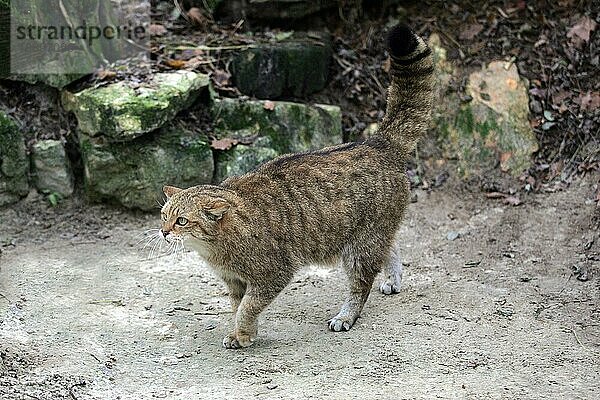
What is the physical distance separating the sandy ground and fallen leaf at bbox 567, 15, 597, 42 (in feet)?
6.04

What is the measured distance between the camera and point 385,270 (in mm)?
7234

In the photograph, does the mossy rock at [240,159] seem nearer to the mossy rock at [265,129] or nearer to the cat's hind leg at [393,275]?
the mossy rock at [265,129]

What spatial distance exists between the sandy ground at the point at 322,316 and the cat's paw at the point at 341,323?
0.18ft

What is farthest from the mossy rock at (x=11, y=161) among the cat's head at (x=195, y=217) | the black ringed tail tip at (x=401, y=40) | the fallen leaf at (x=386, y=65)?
the fallen leaf at (x=386, y=65)

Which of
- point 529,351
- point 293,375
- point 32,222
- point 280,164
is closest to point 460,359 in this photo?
point 529,351

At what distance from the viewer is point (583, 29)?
30.3ft

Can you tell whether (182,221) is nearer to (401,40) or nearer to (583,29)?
(401,40)

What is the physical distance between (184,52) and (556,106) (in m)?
4.00

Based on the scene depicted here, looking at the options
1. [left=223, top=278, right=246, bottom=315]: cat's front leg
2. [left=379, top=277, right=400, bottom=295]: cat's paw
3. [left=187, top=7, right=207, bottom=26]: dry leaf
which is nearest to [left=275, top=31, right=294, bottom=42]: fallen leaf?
[left=187, top=7, right=207, bottom=26]: dry leaf

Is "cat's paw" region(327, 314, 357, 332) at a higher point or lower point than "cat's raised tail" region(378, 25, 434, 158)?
lower

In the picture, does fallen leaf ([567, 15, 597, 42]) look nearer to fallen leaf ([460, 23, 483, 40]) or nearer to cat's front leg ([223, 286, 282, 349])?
fallen leaf ([460, 23, 483, 40])

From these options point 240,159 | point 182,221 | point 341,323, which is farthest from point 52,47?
point 341,323

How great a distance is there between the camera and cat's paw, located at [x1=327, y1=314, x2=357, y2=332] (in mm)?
6475

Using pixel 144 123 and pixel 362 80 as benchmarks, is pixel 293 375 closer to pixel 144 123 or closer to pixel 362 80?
pixel 144 123
